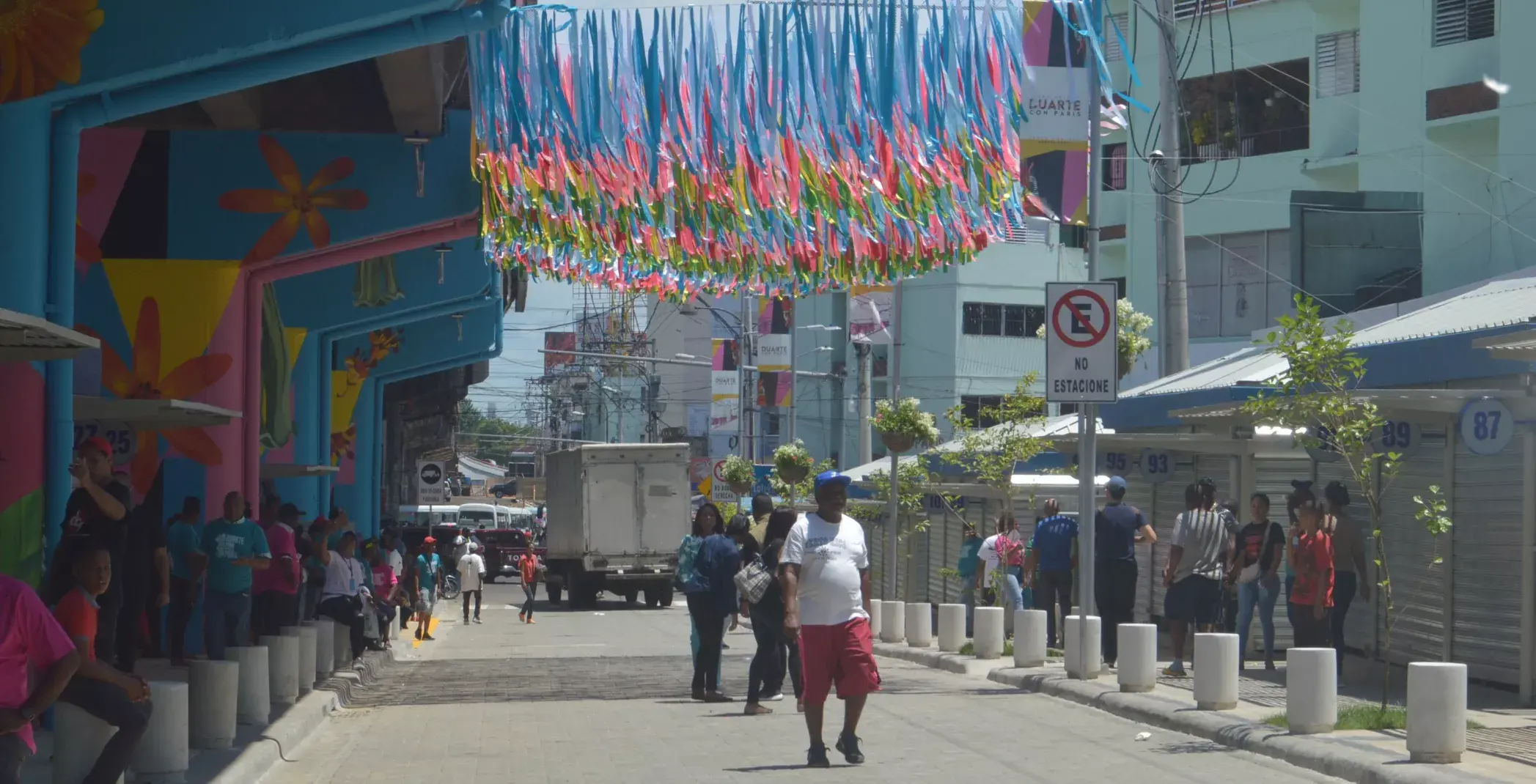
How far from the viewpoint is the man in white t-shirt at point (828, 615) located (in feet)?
37.3

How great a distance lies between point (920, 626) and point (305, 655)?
30.9 ft

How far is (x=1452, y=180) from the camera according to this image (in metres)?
36.8

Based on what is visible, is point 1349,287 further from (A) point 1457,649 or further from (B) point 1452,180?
(A) point 1457,649

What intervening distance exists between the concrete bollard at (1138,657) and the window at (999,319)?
44.1 m

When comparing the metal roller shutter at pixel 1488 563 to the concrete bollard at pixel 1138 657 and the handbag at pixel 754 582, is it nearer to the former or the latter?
the concrete bollard at pixel 1138 657

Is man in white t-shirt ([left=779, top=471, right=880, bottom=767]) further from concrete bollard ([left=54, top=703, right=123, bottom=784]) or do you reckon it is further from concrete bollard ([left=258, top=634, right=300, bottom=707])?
concrete bollard ([left=258, top=634, right=300, bottom=707])

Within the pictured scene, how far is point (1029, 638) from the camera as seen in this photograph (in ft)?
62.2

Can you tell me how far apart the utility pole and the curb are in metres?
11.3

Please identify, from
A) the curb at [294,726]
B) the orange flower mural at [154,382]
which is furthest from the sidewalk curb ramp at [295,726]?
the orange flower mural at [154,382]

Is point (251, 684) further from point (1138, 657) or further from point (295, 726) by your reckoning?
point (1138, 657)

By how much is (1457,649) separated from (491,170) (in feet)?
29.3

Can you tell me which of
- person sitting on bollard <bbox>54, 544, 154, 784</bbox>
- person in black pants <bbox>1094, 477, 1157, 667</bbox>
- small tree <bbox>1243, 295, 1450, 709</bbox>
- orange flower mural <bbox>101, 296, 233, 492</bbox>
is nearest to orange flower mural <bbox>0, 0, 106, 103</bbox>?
person sitting on bollard <bbox>54, 544, 154, 784</bbox>

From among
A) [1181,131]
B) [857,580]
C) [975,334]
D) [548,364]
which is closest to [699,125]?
[857,580]

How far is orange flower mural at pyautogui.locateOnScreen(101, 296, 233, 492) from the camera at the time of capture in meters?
18.5
